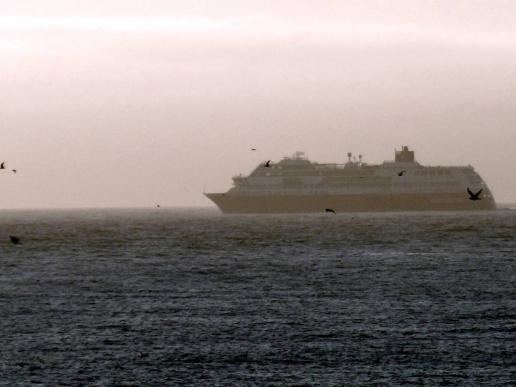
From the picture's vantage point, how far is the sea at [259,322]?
89.4 ft

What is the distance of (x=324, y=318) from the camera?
37.7 m

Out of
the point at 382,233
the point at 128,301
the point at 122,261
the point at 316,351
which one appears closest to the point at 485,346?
the point at 316,351

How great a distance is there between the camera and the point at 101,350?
101 ft

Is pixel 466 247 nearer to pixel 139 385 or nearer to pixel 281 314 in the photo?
pixel 281 314

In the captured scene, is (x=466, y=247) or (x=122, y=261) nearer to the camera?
(x=122, y=261)

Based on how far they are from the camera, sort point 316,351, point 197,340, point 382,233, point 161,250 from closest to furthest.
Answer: point 316,351
point 197,340
point 161,250
point 382,233

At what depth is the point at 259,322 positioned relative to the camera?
3644 centimetres

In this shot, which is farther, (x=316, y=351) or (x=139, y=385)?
(x=316, y=351)

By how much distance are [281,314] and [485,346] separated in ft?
33.0

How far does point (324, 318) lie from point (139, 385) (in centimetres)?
1310

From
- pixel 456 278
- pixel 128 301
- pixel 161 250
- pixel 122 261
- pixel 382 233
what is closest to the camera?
pixel 128 301

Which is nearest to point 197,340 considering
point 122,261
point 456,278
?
point 456,278

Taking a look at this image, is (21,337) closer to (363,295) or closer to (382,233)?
(363,295)

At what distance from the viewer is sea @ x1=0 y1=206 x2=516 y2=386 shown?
27234 millimetres
